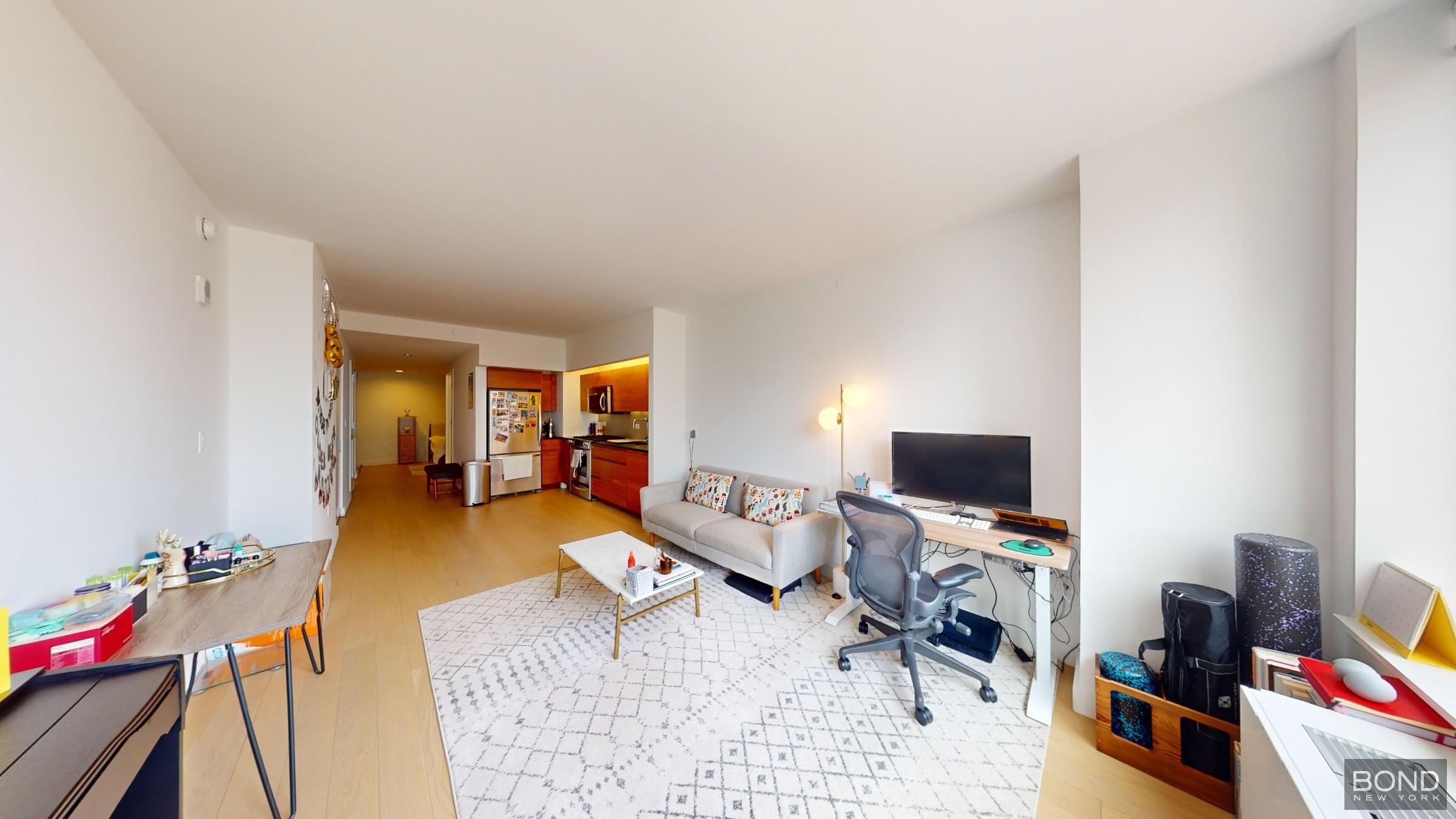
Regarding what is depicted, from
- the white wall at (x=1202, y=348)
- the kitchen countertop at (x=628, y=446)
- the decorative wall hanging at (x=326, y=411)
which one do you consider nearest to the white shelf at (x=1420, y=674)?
the white wall at (x=1202, y=348)

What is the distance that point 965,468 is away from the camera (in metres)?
2.48

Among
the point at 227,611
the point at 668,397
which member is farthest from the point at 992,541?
the point at 668,397

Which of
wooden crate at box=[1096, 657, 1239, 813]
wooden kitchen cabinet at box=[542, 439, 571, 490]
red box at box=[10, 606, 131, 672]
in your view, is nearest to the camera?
red box at box=[10, 606, 131, 672]

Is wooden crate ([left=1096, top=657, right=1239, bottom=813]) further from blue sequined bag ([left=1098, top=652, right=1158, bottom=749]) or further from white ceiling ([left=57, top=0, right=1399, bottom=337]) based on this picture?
white ceiling ([left=57, top=0, right=1399, bottom=337])

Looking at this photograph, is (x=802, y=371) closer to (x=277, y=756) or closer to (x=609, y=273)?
(x=609, y=273)

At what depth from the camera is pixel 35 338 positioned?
1.15 m

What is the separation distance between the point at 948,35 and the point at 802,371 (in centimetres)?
250

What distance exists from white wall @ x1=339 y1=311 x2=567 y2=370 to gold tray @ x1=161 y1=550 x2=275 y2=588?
402 centimetres

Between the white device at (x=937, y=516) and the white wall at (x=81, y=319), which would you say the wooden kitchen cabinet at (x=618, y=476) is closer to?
the white device at (x=937, y=516)

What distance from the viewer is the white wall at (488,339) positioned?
4.88 metres

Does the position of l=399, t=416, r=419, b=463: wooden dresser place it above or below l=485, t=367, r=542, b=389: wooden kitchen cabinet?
below

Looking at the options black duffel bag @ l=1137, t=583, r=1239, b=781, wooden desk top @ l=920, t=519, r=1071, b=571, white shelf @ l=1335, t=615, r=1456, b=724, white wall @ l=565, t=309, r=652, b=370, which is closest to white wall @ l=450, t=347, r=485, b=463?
white wall @ l=565, t=309, r=652, b=370

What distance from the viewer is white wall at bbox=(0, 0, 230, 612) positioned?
1.10 meters

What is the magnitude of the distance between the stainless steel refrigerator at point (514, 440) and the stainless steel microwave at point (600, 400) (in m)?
0.84
